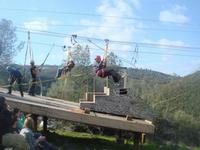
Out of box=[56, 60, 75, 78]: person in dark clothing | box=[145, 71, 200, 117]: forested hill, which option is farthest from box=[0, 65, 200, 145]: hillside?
box=[56, 60, 75, 78]: person in dark clothing

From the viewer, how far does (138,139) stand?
17.6 m

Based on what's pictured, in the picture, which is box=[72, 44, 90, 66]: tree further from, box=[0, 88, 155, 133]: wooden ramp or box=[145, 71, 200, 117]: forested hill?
box=[0, 88, 155, 133]: wooden ramp

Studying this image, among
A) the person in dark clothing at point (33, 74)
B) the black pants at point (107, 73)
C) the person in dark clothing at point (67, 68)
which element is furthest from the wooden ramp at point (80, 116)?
the person in dark clothing at point (67, 68)

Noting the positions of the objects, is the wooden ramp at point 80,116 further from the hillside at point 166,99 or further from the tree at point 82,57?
the tree at point 82,57

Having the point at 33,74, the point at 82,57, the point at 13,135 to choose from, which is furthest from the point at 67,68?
the point at 82,57

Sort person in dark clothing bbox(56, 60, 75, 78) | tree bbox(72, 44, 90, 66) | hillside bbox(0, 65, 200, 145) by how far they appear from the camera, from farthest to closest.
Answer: tree bbox(72, 44, 90, 66) → hillside bbox(0, 65, 200, 145) → person in dark clothing bbox(56, 60, 75, 78)

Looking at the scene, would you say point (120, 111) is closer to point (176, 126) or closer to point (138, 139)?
point (138, 139)

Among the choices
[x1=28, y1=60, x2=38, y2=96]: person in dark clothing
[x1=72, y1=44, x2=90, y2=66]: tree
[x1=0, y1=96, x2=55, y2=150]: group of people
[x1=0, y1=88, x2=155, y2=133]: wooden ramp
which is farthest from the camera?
[x1=72, y1=44, x2=90, y2=66]: tree

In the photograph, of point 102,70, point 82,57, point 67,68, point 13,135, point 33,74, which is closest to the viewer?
point 13,135

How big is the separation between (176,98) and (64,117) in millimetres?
55994

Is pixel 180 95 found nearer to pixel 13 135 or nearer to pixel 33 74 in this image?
pixel 33 74

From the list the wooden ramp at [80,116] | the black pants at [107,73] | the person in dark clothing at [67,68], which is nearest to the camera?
the wooden ramp at [80,116]

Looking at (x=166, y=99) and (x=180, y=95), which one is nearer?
(x=166, y=99)

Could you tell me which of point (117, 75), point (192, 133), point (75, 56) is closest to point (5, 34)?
point (75, 56)
